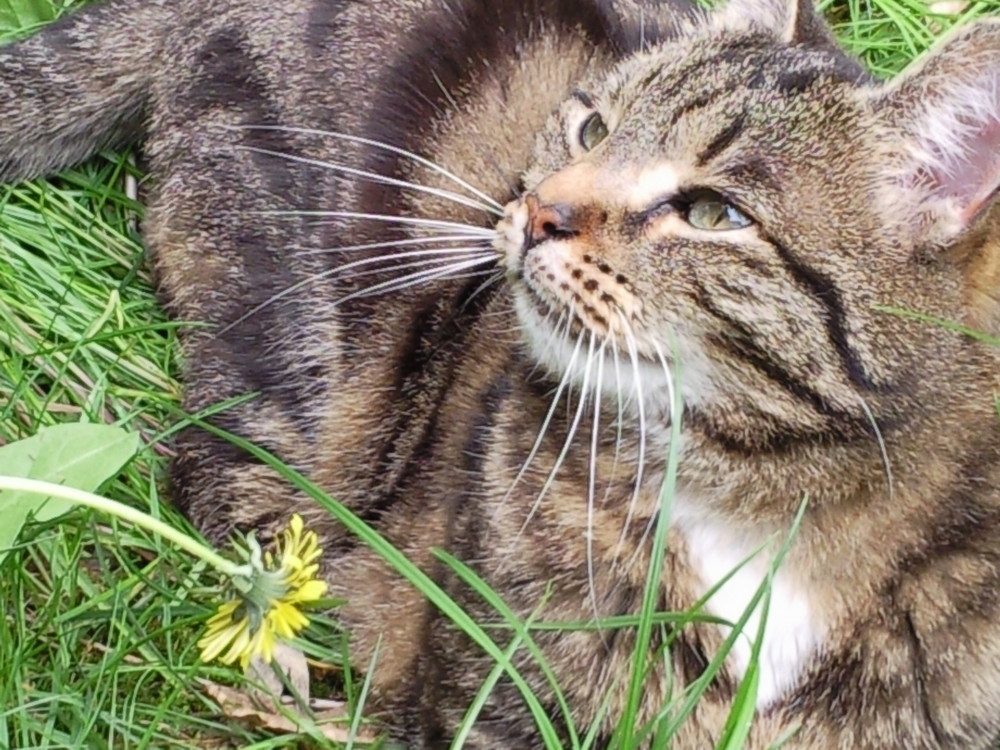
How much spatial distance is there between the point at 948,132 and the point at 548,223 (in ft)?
1.59

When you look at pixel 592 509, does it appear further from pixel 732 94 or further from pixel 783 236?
pixel 732 94

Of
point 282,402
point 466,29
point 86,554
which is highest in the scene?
point 466,29

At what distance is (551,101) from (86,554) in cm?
111

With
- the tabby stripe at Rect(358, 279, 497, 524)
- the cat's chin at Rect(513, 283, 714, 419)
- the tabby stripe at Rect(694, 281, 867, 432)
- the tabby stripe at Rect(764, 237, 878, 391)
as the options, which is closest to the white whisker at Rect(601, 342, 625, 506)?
the cat's chin at Rect(513, 283, 714, 419)

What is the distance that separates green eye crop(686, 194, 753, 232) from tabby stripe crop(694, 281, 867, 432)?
3.3 inches

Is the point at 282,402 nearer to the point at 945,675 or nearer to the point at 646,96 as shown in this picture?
the point at 646,96

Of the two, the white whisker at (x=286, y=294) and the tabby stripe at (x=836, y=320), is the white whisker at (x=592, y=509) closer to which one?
the tabby stripe at (x=836, y=320)

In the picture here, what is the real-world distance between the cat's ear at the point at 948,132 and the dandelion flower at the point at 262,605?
2.68ft

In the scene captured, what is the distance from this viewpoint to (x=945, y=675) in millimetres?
1745

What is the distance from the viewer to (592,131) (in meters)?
1.86

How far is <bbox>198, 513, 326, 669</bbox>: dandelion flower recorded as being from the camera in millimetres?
1406

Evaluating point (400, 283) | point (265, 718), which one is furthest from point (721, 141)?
point (265, 718)

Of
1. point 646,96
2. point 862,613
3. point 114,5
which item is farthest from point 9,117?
point 862,613

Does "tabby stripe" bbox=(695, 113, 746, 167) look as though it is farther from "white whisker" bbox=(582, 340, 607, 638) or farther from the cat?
"white whisker" bbox=(582, 340, 607, 638)
